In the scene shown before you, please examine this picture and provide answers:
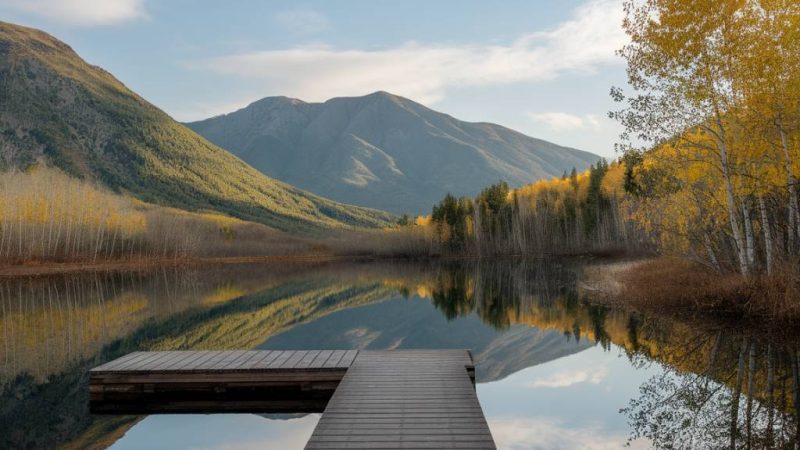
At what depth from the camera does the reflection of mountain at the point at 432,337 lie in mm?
21892

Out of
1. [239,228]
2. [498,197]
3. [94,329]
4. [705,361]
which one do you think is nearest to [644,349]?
[705,361]

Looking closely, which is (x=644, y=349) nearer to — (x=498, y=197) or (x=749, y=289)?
(x=749, y=289)

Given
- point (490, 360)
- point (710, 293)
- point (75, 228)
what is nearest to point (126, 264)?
point (75, 228)

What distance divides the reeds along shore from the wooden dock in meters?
65.2

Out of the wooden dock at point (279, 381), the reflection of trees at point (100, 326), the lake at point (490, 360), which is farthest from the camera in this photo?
the reflection of trees at point (100, 326)

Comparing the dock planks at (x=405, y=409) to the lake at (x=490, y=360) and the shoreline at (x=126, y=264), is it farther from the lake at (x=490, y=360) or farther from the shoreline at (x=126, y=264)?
the shoreline at (x=126, y=264)

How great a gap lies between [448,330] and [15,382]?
18820mm

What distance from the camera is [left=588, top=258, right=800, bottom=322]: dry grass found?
19203 millimetres

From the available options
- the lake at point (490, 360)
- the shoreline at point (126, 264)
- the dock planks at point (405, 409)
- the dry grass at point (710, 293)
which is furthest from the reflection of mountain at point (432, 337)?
the shoreline at point (126, 264)

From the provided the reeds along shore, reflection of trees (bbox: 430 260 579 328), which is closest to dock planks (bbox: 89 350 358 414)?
reflection of trees (bbox: 430 260 579 328)

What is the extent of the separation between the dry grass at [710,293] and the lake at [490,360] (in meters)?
1.13

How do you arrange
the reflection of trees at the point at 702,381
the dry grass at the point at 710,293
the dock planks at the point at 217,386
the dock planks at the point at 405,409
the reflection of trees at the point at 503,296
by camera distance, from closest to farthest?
the dock planks at the point at 405,409 → the reflection of trees at the point at 702,381 → the dock planks at the point at 217,386 → the dry grass at the point at 710,293 → the reflection of trees at the point at 503,296

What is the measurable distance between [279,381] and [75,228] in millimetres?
79233

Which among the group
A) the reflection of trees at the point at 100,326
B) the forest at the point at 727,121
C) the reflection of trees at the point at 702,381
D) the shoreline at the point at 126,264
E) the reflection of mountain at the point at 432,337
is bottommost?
the reflection of mountain at the point at 432,337
